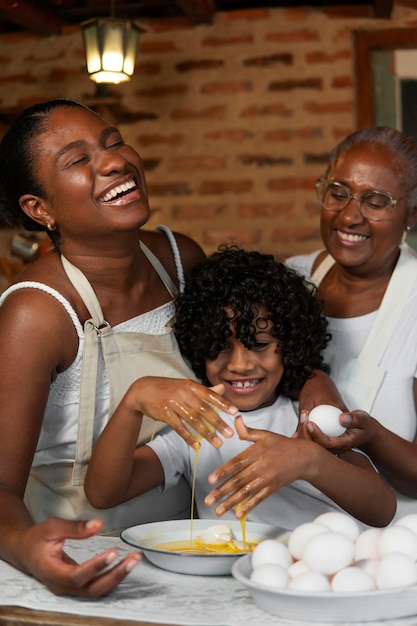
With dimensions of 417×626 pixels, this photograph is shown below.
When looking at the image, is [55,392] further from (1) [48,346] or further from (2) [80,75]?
(2) [80,75]

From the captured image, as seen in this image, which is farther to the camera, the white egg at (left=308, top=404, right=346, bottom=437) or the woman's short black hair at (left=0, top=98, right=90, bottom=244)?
the woman's short black hair at (left=0, top=98, right=90, bottom=244)

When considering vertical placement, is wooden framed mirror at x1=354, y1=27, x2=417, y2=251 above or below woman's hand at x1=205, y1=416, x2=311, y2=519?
above

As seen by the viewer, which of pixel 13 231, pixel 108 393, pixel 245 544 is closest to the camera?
pixel 245 544

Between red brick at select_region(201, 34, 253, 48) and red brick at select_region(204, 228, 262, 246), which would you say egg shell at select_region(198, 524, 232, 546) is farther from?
red brick at select_region(201, 34, 253, 48)

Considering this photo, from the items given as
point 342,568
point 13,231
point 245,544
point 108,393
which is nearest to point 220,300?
point 108,393

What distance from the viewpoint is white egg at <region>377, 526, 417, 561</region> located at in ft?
5.31

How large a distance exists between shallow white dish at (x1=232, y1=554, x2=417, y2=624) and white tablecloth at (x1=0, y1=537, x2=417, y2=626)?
14mm

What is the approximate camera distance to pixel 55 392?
2.30 meters

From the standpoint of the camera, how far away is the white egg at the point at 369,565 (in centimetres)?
159

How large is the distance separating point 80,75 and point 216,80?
833mm

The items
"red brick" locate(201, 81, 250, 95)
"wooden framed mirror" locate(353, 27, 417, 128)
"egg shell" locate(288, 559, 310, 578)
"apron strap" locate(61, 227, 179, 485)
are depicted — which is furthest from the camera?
"red brick" locate(201, 81, 250, 95)

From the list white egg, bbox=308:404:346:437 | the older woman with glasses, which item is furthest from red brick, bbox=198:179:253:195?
white egg, bbox=308:404:346:437

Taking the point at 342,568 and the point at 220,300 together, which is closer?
the point at 342,568

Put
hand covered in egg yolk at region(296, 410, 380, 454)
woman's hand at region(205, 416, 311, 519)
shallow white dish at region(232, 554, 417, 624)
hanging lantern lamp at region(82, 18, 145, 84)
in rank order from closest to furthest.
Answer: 1. shallow white dish at region(232, 554, 417, 624)
2. woman's hand at region(205, 416, 311, 519)
3. hand covered in egg yolk at region(296, 410, 380, 454)
4. hanging lantern lamp at region(82, 18, 145, 84)
